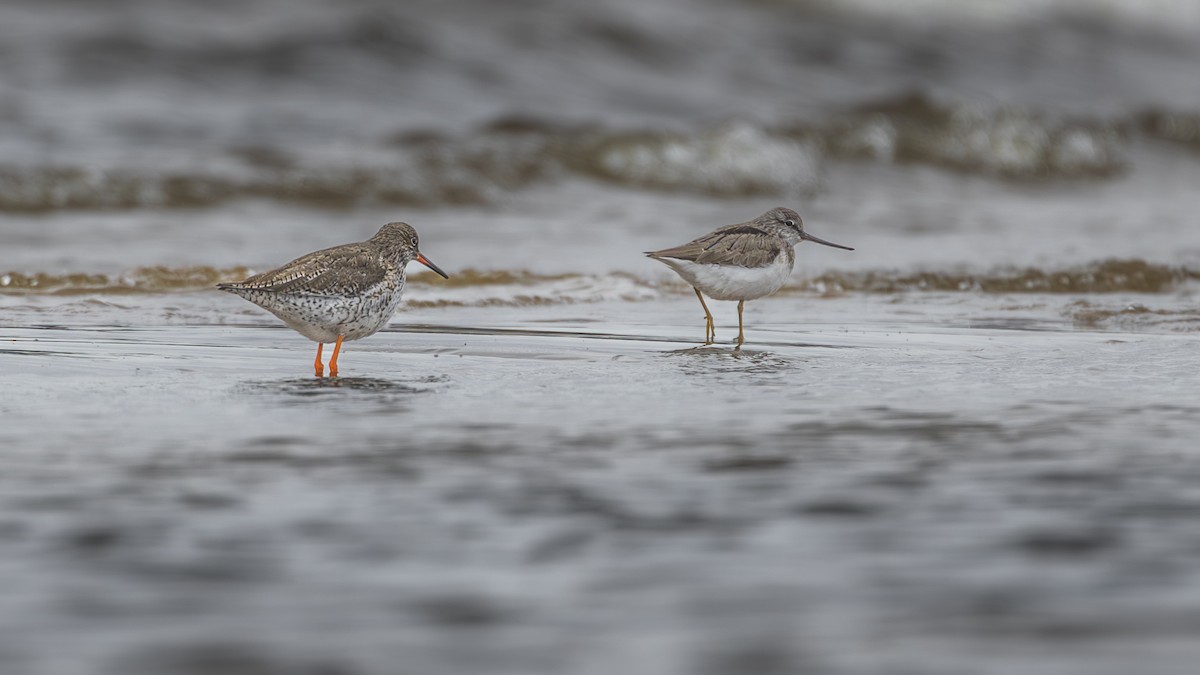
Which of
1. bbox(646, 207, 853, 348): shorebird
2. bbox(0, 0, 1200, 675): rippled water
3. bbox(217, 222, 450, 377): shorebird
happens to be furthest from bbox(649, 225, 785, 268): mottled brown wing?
bbox(217, 222, 450, 377): shorebird

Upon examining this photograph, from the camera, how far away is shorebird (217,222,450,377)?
7.20m

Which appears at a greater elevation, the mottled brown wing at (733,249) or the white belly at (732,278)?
the mottled brown wing at (733,249)

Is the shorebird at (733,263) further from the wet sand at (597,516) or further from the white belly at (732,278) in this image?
the wet sand at (597,516)

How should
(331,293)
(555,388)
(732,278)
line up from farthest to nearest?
(732,278) < (331,293) < (555,388)

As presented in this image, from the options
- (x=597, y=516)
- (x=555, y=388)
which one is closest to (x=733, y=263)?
(x=555, y=388)

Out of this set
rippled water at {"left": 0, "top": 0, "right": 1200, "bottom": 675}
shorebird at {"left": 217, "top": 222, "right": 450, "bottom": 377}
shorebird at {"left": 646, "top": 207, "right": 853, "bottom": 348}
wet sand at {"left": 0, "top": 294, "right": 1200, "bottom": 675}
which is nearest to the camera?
wet sand at {"left": 0, "top": 294, "right": 1200, "bottom": 675}

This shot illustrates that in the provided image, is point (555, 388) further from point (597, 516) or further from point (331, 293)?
point (597, 516)

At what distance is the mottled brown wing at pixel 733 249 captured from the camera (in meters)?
8.63

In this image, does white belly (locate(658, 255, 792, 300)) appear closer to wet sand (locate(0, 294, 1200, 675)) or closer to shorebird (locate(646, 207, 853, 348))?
shorebird (locate(646, 207, 853, 348))

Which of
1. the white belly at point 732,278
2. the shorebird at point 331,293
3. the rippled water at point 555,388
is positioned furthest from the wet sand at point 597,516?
the white belly at point 732,278

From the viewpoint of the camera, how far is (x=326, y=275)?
732 centimetres

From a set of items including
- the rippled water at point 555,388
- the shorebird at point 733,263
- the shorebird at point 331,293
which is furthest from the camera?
the shorebird at point 733,263

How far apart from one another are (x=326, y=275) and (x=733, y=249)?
2.41 meters

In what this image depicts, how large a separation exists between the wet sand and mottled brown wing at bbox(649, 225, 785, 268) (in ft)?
3.99
